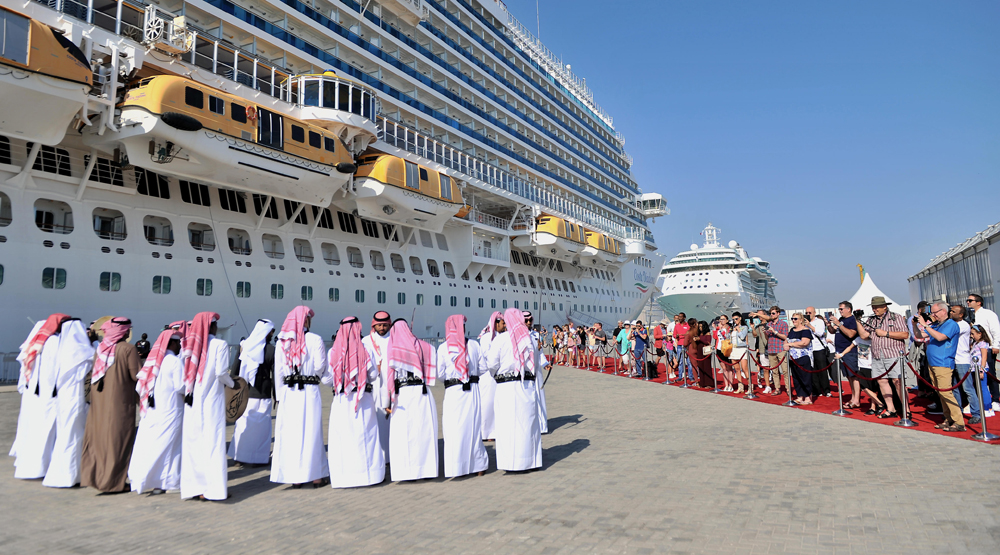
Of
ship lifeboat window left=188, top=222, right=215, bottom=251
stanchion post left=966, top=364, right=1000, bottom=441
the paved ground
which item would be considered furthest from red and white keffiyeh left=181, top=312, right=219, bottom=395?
ship lifeboat window left=188, top=222, right=215, bottom=251

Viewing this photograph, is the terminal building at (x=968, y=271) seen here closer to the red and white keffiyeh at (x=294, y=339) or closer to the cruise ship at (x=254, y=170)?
the cruise ship at (x=254, y=170)

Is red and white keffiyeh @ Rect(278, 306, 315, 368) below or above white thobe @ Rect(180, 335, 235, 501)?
above

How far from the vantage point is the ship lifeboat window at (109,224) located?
12609mm

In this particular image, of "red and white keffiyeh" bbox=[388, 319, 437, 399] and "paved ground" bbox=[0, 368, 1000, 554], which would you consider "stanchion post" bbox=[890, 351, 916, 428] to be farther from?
"red and white keffiyeh" bbox=[388, 319, 437, 399]

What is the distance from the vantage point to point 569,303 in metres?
31.8

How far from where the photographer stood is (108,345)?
5.47 meters

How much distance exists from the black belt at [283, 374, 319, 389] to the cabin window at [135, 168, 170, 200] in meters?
10.5

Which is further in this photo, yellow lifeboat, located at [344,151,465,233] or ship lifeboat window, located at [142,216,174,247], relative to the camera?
yellow lifeboat, located at [344,151,465,233]

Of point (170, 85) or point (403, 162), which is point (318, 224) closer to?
point (403, 162)

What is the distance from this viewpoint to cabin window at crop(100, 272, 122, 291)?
12.2m

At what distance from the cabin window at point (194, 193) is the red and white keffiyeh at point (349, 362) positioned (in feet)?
36.0

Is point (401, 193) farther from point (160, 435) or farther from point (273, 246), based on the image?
point (160, 435)

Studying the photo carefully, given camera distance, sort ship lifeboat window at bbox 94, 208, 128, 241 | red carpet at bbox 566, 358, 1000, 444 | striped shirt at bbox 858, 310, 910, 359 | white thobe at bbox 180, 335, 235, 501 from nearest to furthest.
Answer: white thobe at bbox 180, 335, 235, 501, red carpet at bbox 566, 358, 1000, 444, striped shirt at bbox 858, 310, 910, 359, ship lifeboat window at bbox 94, 208, 128, 241

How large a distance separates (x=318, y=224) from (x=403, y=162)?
3.32 m
